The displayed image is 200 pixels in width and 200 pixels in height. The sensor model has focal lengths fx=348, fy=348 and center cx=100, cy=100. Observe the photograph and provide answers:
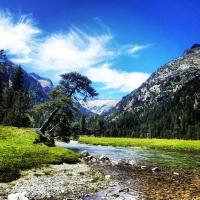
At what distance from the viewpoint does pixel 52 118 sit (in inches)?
2436

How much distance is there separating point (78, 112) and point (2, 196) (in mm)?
41208

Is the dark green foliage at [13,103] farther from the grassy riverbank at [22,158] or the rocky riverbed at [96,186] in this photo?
the rocky riverbed at [96,186]

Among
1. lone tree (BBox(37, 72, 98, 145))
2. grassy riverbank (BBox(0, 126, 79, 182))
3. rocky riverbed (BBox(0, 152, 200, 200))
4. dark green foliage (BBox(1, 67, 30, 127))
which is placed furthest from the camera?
dark green foliage (BBox(1, 67, 30, 127))

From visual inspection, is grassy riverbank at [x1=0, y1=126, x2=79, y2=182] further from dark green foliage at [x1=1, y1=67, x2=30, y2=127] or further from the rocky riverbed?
dark green foliage at [x1=1, y1=67, x2=30, y2=127]

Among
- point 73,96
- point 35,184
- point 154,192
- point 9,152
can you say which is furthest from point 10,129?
point 154,192

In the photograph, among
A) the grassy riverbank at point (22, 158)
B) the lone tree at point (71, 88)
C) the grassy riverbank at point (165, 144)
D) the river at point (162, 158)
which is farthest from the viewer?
the grassy riverbank at point (165, 144)

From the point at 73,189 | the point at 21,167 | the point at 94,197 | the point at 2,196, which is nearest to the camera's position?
the point at 2,196

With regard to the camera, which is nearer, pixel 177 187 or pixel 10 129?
pixel 177 187

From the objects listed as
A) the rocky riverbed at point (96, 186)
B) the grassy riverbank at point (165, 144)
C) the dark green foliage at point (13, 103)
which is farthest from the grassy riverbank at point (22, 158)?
the dark green foliage at point (13, 103)

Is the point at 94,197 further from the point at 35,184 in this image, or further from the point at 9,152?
the point at 9,152

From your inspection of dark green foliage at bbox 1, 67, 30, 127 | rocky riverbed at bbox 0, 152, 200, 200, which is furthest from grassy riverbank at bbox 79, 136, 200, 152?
rocky riverbed at bbox 0, 152, 200, 200

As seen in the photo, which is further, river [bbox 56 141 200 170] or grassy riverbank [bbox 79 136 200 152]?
grassy riverbank [bbox 79 136 200 152]

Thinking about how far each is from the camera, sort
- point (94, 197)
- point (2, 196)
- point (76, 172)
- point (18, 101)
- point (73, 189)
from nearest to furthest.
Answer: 1. point (2, 196)
2. point (94, 197)
3. point (73, 189)
4. point (76, 172)
5. point (18, 101)

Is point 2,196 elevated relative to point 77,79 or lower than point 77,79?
lower
